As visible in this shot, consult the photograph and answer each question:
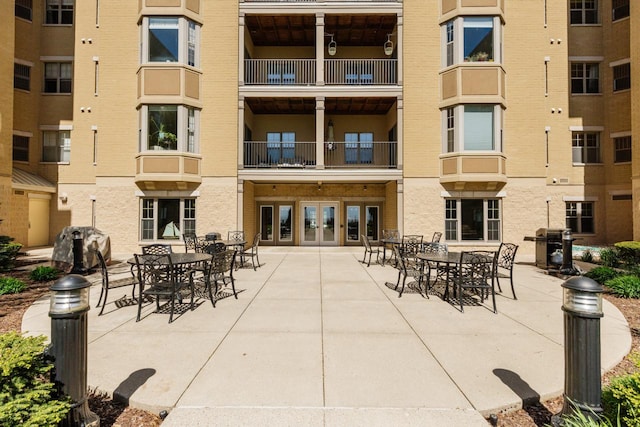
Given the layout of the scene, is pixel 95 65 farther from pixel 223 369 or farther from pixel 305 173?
pixel 223 369

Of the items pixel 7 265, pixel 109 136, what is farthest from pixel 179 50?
pixel 7 265

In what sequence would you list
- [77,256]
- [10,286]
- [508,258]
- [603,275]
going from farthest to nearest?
[77,256]
[603,275]
[508,258]
[10,286]

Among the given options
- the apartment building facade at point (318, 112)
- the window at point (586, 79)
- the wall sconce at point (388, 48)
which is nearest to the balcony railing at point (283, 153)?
the apartment building facade at point (318, 112)

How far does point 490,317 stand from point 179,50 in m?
15.5

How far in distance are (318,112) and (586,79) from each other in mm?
14834

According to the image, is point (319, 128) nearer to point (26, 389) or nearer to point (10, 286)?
point (10, 286)

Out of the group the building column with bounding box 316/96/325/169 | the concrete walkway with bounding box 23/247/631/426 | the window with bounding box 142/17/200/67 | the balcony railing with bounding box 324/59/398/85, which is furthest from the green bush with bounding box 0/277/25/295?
the balcony railing with bounding box 324/59/398/85

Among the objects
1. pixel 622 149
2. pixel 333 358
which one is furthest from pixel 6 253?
pixel 622 149

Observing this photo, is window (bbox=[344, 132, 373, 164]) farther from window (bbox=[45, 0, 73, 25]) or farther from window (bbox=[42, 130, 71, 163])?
window (bbox=[45, 0, 73, 25])

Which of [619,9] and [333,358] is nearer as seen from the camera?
[333,358]

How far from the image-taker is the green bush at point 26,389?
225 cm

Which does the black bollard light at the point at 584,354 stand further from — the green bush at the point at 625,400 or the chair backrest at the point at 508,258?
the chair backrest at the point at 508,258

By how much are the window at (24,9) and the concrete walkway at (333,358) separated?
1883cm

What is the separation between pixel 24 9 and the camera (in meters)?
17.5
